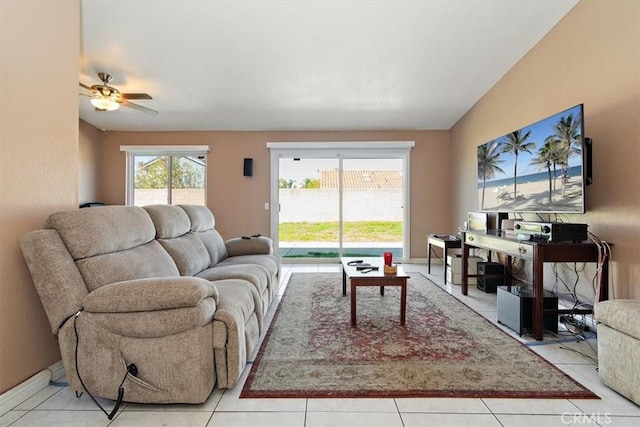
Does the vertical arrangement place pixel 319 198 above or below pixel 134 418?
above

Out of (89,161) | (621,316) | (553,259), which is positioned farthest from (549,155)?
(89,161)

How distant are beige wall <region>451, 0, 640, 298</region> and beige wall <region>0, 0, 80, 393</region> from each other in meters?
3.59

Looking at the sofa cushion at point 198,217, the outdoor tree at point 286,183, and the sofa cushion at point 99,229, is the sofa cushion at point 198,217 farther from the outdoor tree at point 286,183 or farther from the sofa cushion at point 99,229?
the outdoor tree at point 286,183

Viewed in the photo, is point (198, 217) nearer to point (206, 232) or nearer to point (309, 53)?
point (206, 232)

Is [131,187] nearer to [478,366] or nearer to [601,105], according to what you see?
[478,366]

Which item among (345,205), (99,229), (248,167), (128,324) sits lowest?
(128,324)

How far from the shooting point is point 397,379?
1.68 metres

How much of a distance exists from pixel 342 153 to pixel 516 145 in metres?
2.92

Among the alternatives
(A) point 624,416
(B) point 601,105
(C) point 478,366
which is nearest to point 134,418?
(C) point 478,366

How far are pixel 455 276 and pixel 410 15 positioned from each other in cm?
287

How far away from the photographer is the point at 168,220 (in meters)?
2.49

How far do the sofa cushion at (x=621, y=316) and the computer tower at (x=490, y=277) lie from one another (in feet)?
5.74

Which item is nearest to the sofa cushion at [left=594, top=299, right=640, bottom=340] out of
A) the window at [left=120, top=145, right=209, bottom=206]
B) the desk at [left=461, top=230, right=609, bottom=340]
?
the desk at [left=461, top=230, right=609, bottom=340]

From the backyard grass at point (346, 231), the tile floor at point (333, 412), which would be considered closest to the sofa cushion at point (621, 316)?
the tile floor at point (333, 412)
